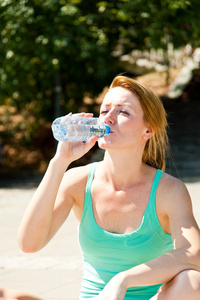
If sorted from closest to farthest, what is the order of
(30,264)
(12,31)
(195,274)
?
1. (195,274)
2. (30,264)
3. (12,31)

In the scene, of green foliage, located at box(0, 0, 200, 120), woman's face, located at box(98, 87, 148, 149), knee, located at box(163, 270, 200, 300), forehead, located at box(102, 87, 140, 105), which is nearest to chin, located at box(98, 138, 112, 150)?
woman's face, located at box(98, 87, 148, 149)

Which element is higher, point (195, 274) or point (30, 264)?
point (195, 274)

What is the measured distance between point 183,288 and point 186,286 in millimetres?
17

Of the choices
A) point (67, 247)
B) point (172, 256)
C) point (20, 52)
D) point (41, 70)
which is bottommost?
point (41, 70)

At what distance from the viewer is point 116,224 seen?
3008 millimetres

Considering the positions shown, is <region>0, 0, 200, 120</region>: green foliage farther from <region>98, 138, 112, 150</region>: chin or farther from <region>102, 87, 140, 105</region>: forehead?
<region>98, 138, 112, 150</region>: chin

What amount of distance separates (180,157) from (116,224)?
11.9 meters

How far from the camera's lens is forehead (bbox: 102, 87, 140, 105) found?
3055mm

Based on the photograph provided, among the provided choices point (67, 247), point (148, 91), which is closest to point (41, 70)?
point (67, 247)

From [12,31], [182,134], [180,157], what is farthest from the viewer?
[182,134]

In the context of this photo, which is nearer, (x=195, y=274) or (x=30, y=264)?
(x=195, y=274)

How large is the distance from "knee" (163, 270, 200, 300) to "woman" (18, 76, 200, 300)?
3cm

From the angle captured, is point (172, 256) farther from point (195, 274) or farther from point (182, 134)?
point (182, 134)

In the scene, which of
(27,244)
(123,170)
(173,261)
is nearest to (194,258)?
(173,261)
